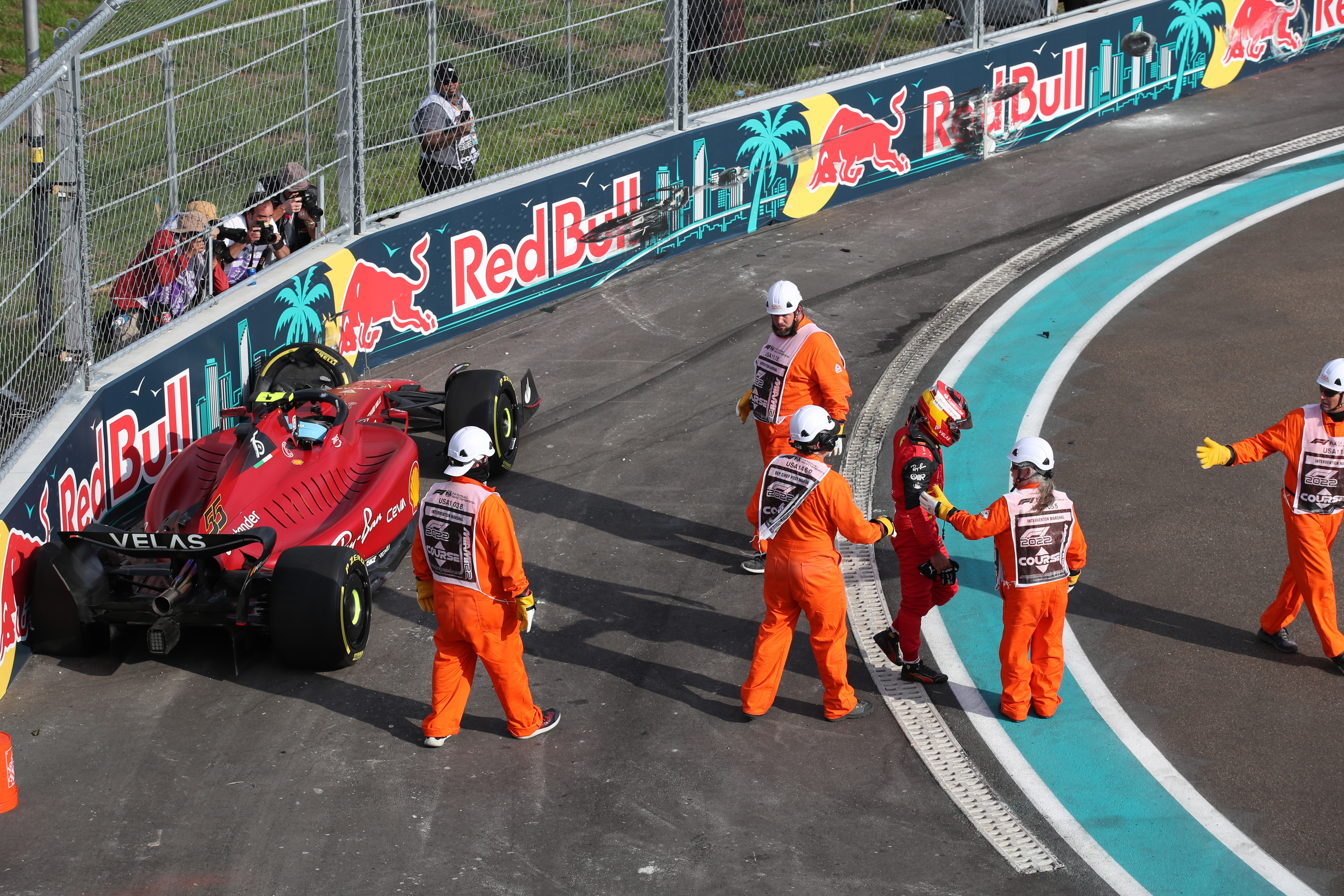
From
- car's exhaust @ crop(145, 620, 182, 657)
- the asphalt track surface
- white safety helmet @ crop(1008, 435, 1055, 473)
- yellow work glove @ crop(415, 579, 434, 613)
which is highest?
white safety helmet @ crop(1008, 435, 1055, 473)

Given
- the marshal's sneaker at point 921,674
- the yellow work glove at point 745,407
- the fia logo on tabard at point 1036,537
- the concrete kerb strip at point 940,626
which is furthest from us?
the yellow work glove at point 745,407

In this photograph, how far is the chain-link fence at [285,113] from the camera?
955 cm

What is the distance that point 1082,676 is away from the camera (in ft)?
28.1

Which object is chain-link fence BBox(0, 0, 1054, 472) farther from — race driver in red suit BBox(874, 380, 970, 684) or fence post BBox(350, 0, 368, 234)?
race driver in red suit BBox(874, 380, 970, 684)

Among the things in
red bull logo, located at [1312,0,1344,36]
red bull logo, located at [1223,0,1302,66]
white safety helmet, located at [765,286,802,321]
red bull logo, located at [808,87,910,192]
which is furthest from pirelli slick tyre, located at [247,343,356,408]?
red bull logo, located at [1312,0,1344,36]

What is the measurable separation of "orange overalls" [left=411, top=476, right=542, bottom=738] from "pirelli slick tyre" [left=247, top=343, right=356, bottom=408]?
9.48 feet

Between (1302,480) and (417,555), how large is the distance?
4875mm

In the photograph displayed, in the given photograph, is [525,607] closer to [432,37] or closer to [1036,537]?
[1036,537]

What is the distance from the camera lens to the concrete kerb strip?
7.20m

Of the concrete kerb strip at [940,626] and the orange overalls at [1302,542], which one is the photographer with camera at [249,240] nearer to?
the concrete kerb strip at [940,626]

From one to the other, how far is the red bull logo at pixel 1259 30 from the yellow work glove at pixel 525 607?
1497cm

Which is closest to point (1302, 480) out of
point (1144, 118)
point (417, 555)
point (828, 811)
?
point (828, 811)

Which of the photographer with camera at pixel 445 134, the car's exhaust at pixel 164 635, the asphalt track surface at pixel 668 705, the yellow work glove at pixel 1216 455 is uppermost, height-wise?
the photographer with camera at pixel 445 134

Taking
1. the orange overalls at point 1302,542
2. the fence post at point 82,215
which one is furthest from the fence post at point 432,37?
the orange overalls at point 1302,542
